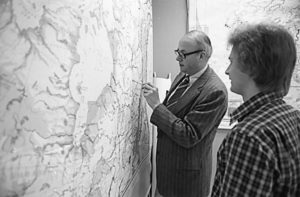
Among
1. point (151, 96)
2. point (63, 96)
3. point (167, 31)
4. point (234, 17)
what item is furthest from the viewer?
point (167, 31)

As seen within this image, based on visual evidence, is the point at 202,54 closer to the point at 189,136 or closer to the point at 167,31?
the point at 189,136

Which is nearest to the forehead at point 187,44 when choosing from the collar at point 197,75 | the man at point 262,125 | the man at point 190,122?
the man at point 190,122

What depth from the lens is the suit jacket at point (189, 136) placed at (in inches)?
50.2

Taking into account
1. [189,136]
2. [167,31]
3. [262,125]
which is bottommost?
[189,136]

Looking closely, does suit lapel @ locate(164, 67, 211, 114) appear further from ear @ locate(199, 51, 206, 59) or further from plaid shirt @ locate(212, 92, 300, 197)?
plaid shirt @ locate(212, 92, 300, 197)

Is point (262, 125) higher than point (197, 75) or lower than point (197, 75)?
lower

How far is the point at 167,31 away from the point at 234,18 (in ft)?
1.94

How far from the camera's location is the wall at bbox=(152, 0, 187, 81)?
2.27m

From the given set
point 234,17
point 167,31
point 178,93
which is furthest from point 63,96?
point 234,17

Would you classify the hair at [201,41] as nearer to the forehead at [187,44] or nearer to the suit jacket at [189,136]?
the forehead at [187,44]

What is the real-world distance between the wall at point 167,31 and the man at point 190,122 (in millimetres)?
882

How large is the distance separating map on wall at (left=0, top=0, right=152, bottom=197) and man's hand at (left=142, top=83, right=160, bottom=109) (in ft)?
0.88

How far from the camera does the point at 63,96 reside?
0.61 m

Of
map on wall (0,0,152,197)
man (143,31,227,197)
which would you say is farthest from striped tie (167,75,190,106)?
map on wall (0,0,152,197)
